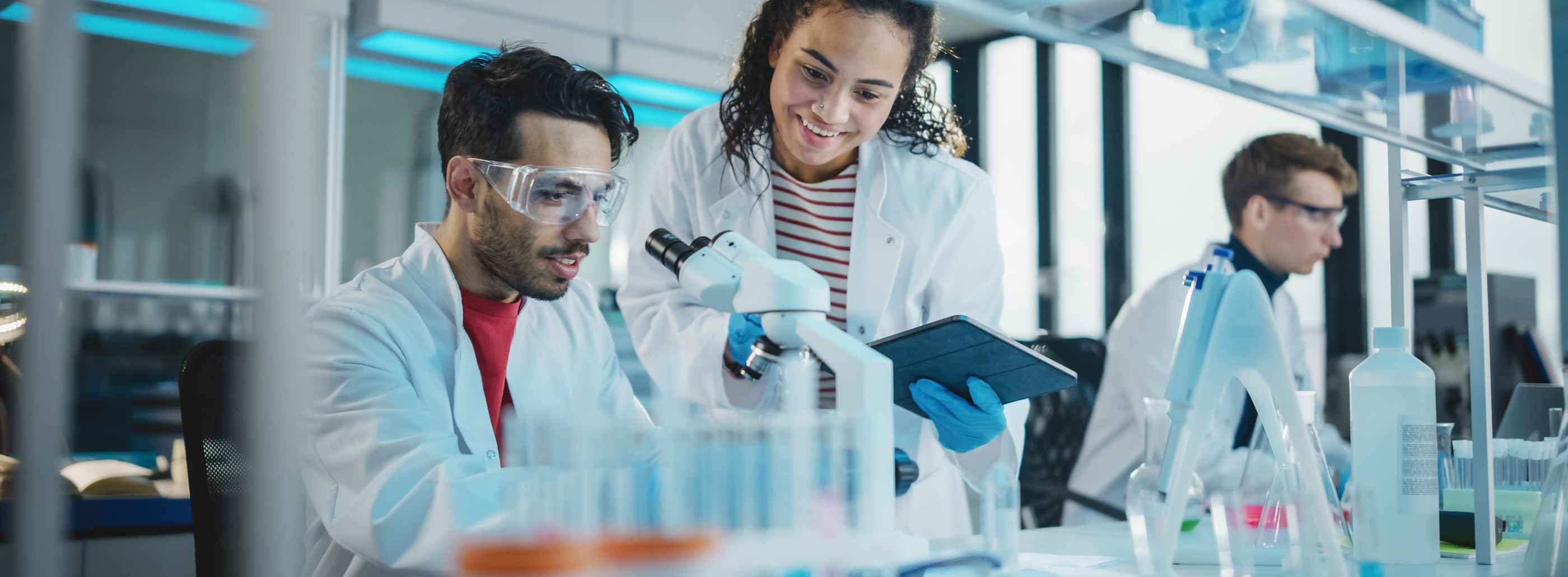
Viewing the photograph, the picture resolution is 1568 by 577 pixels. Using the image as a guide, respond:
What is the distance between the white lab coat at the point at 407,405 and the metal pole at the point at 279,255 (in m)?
0.21

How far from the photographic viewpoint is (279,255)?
26.3 inches

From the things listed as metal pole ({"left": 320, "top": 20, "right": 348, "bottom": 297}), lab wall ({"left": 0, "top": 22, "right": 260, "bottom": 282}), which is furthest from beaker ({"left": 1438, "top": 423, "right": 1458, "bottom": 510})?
lab wall ({"left": 0, "top": 22, "right": 260, "bottom": 282})

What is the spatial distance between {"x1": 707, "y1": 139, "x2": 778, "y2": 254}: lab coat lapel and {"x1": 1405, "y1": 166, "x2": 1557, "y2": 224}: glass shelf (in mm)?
1021

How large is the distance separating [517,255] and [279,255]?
107 cm

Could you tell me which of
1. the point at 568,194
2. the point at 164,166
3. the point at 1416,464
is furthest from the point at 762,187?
the point at 164,166

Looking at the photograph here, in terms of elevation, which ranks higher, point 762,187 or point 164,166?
point 164,166

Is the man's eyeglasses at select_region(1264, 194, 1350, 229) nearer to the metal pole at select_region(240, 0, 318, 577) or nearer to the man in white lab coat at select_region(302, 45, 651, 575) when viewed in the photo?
the man in white lab coat at select_region(302, 45, 651, 575)

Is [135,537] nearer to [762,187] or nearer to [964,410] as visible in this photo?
[762,187]

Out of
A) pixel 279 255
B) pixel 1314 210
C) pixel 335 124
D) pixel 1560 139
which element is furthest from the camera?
pixel 1314 210

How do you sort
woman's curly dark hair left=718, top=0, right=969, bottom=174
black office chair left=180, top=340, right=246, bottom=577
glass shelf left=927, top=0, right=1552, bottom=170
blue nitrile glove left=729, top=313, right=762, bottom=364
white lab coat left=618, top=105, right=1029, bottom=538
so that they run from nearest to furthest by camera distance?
1. glass shelf left=927, top=0, right=1552, bottom=170
2. black office chair left=180, top=340, right=246, bottom=577
3. blue nitrile glove left=729, top=313, right=762, bottom=364
4. woman's curly dark hair left=718, top=0, right=969, bottom=174
5. white lab coat left=618, top=105, right=1029, bottom=538

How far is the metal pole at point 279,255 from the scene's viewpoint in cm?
66

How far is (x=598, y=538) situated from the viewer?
68 cm

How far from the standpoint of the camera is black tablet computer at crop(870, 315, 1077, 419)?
1.26 meters

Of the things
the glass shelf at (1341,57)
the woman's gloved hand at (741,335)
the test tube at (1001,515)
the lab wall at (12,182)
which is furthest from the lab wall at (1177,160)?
the lab wall at (12,182)
